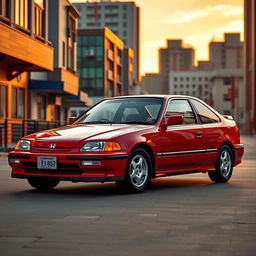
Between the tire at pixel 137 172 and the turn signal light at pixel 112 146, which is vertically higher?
the turn signal light at pixel 112 146

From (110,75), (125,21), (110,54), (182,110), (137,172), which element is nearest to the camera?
(137,172)

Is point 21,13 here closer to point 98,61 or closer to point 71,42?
point 71,42

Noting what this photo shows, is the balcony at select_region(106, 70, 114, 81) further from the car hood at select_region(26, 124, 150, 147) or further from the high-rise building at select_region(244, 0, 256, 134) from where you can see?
the car hood at select_region(26, 124, 150, 147)

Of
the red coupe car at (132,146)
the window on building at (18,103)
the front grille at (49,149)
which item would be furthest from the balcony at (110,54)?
the front grille at (49,149)

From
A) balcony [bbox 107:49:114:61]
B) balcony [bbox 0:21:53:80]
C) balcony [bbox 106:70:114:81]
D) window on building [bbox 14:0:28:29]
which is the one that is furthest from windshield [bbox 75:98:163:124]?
balcony [bbox 106:70:114:81]

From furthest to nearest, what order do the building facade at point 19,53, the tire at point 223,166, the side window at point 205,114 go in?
the building facade at point 19,53 < the tire at point 223,166 < the side window at point 205,114

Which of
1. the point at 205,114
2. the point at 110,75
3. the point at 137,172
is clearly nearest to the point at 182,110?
the point at 205,114

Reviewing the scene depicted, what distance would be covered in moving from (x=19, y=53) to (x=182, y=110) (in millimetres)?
19667

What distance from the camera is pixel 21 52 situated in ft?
102

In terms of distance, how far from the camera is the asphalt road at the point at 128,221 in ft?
19.8

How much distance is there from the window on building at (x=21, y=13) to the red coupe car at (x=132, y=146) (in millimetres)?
21826

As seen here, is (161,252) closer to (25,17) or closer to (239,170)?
(239,170)

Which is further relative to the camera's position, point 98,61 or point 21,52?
point 98,61

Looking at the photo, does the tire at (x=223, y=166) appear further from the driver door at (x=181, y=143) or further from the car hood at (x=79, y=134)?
the car hood at (x=79, y=134)
